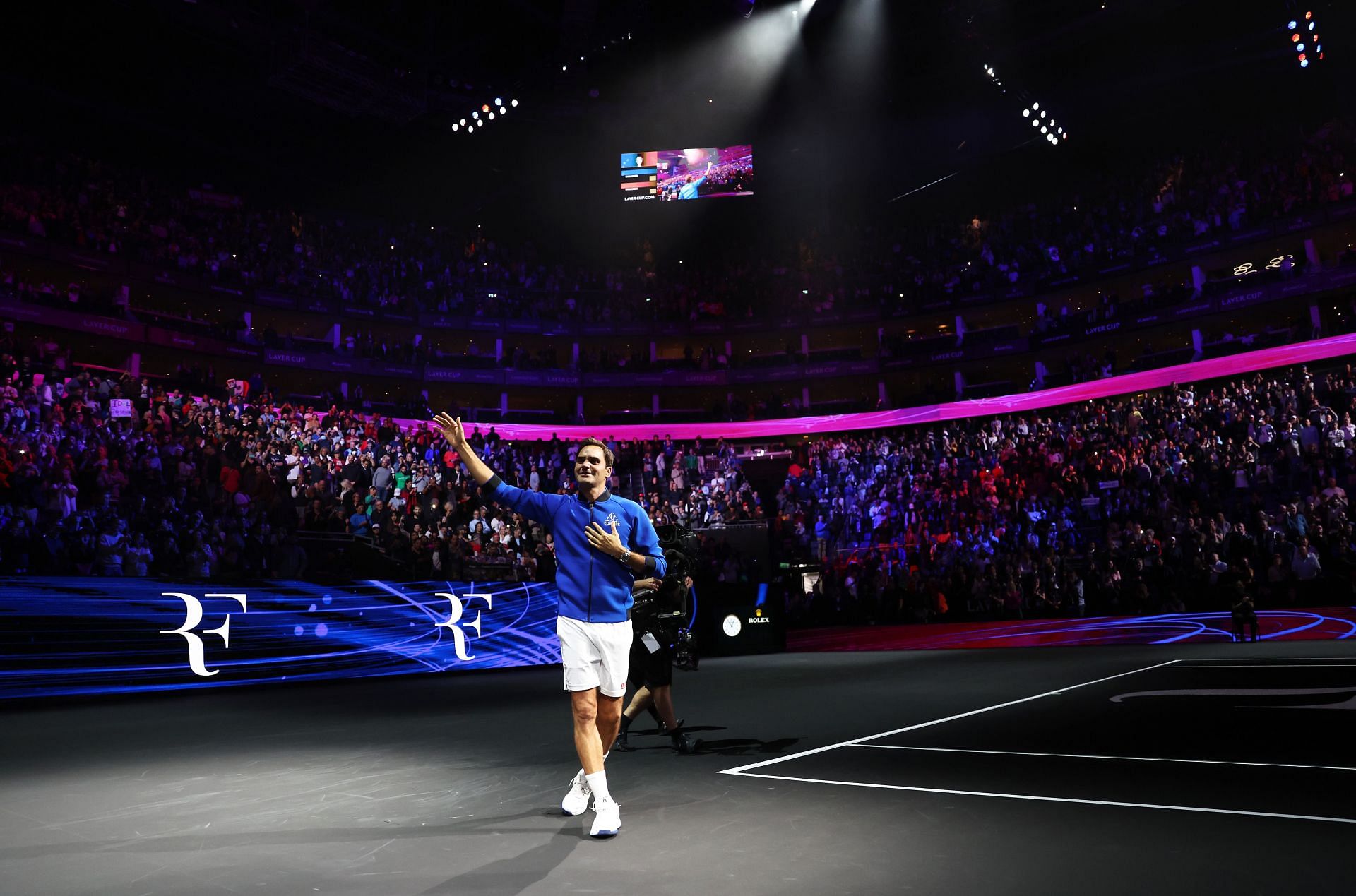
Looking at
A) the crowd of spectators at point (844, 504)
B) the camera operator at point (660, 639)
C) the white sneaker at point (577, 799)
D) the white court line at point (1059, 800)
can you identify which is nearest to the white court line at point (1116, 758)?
the white court line at point (1059, 800)

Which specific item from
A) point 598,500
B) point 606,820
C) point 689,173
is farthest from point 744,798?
point 689,173

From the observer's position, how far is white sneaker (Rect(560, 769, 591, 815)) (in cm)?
449

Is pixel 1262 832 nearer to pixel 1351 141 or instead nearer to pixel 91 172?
pixel 1351 141

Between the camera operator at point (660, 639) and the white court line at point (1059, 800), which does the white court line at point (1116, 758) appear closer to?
the white court line at point (1059, 800)

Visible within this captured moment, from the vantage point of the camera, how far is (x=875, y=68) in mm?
33188

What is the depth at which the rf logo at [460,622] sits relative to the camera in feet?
49.4

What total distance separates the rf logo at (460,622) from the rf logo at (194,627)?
3.35 m

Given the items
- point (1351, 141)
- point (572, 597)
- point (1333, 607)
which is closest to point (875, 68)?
point (1351, 141)

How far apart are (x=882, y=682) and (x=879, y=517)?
53.1 feet

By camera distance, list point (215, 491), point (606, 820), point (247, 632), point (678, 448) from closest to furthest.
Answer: point (606, 820) < point (247, 632) < point (215, 491) < point (678, 448)

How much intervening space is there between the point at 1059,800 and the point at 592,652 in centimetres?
248

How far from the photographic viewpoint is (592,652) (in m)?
4.39

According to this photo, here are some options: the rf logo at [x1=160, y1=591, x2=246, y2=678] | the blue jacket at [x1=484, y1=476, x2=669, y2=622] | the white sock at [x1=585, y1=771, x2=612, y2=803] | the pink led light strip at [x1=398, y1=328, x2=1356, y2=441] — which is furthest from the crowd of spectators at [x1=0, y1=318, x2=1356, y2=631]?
the white sock at [x1=585, y1=771, x2=612, y2=803]

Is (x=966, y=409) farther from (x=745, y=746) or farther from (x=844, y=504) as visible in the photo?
(x=745, y=746)
